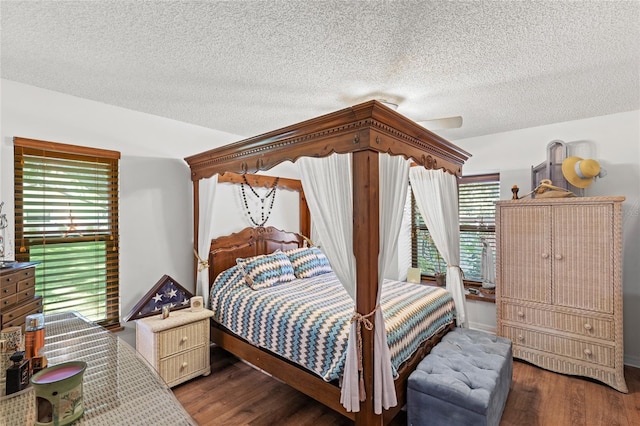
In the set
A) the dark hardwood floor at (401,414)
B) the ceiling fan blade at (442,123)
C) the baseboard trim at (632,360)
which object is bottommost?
the dark hardwood floor at (401,414)

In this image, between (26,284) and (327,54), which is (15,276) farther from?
(327,54)

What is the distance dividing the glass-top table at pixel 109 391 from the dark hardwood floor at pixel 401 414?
1085 millimetres

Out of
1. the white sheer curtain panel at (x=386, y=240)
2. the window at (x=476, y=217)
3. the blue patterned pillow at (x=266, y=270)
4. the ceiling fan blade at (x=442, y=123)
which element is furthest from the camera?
the window at (x=476, y=217)

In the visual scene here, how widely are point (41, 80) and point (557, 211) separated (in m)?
4.44

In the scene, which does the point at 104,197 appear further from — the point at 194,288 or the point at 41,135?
the point at 194,288

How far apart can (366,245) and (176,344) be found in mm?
1954

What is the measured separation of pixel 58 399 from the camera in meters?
0.96

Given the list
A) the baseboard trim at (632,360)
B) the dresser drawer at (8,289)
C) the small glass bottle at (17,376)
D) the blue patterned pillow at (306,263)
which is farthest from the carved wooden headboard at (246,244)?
the baseboard trim at (632,360)

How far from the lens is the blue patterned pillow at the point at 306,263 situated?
3.58 metres

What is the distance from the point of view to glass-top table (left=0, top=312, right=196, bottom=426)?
3.29ft

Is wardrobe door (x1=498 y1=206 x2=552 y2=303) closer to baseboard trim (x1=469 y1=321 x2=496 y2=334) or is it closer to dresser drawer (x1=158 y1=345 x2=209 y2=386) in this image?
baseboard trim (x1=469 y1=321 x2=496 y2=334)

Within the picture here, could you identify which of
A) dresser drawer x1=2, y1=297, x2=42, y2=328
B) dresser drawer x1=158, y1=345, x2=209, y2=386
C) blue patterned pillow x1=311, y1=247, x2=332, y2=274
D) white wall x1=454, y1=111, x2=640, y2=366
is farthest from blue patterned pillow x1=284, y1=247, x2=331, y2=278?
white wall x1=454, y1=111, x2=640, y2=366

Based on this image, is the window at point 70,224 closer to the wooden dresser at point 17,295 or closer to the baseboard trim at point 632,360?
the wooden dresser at point 17,295

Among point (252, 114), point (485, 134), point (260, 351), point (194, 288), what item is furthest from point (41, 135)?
point (485, 134)
